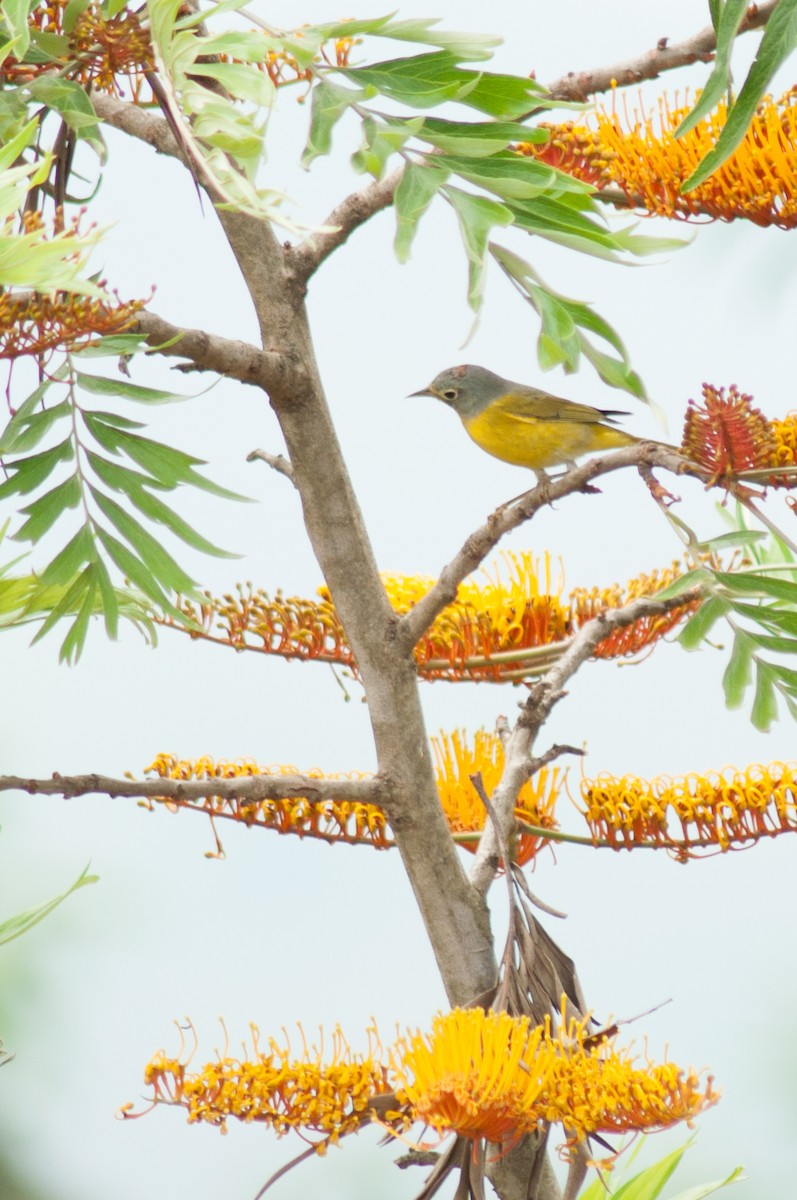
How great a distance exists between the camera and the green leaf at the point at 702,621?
98cm

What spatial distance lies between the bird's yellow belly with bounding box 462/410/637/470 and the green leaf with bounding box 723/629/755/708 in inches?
15.5

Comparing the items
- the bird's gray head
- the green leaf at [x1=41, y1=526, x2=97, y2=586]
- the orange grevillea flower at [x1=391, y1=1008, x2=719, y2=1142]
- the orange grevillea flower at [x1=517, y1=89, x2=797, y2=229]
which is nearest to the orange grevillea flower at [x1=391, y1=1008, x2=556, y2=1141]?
the orange grevillea flower at [x1=391, y1=1008, x2=719, y2=1142]

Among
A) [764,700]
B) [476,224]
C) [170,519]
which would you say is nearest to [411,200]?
[476,224]

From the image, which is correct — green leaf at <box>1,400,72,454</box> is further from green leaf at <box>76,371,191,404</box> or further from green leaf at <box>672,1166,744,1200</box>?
green leaf at <box>672,1166,744,1200</box>

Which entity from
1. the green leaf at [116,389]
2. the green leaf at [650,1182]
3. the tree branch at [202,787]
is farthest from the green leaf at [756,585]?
the green leaf at [650,1182]

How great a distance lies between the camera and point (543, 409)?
1.40 metres

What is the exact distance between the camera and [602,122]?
1.08m

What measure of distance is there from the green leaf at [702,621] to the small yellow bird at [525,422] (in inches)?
15.1

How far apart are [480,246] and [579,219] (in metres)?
0.08

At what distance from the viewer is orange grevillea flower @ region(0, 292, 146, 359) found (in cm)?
67

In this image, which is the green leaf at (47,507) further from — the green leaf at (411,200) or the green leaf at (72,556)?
the green leaf at (411,200)

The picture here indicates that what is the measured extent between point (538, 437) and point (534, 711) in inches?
18.1

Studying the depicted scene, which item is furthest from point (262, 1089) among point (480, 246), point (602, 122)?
point (602, 122)

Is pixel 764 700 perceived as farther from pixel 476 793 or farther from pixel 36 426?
pixel 36 426
